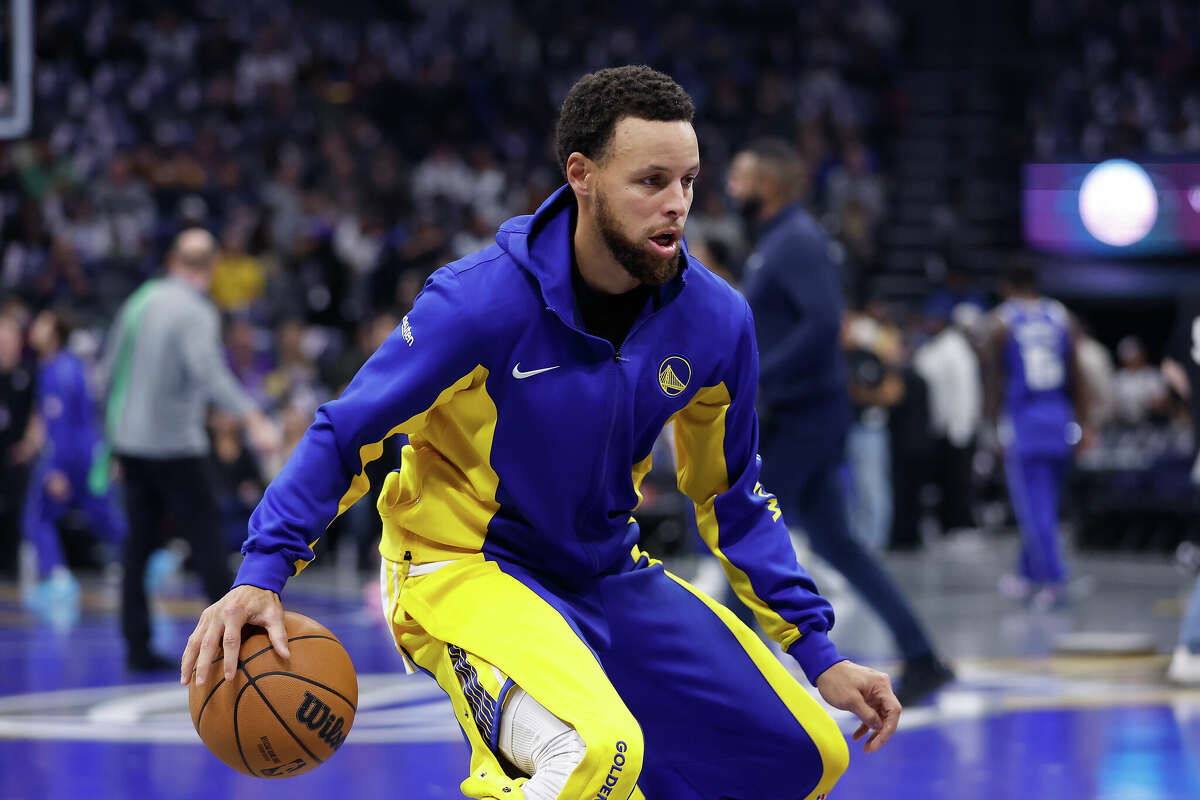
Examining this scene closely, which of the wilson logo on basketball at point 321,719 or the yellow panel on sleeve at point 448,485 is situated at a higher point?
the yellow panel on sleeve at point 448,485

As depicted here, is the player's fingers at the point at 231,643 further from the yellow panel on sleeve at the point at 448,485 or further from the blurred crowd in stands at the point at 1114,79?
the blurred crowd in stands at the point at 1114,79

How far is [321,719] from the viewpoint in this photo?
3.23 m

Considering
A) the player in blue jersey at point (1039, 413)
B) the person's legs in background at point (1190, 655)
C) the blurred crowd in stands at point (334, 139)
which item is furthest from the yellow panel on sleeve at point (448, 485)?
the blurred crowd in stands at point (334, 139)

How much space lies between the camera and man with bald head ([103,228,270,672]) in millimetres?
7676

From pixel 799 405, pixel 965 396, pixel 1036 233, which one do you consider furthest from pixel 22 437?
pixel 1036 233

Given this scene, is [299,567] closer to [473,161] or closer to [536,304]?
[536,304]

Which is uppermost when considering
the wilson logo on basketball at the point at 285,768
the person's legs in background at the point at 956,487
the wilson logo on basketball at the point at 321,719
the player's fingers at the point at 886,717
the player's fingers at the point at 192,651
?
the player's fingers at the point at 192,651

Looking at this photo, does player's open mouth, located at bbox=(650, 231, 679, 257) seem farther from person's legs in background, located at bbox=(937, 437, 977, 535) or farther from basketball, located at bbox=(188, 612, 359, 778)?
person's legs in background, located at bbox=(937, 437, 977, 535)

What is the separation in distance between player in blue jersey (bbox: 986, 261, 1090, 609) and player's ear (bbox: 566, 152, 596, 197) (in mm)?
7412

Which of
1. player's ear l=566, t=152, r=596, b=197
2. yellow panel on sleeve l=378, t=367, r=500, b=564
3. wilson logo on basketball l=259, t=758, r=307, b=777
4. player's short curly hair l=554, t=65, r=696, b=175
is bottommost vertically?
wilson logo on basketball l=259, t=758, r=307, b=777

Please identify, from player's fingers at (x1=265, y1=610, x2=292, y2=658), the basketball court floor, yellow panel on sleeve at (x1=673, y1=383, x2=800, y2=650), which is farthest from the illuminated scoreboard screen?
player's fingers at (x1=265, y1=610, x2=292, y2=658)

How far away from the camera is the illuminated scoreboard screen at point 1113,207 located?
20203 millimetres

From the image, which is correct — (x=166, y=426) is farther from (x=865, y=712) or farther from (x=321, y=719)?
(x=865, y=712)

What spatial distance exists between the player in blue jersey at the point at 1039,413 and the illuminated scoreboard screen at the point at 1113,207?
10720 millimetres
